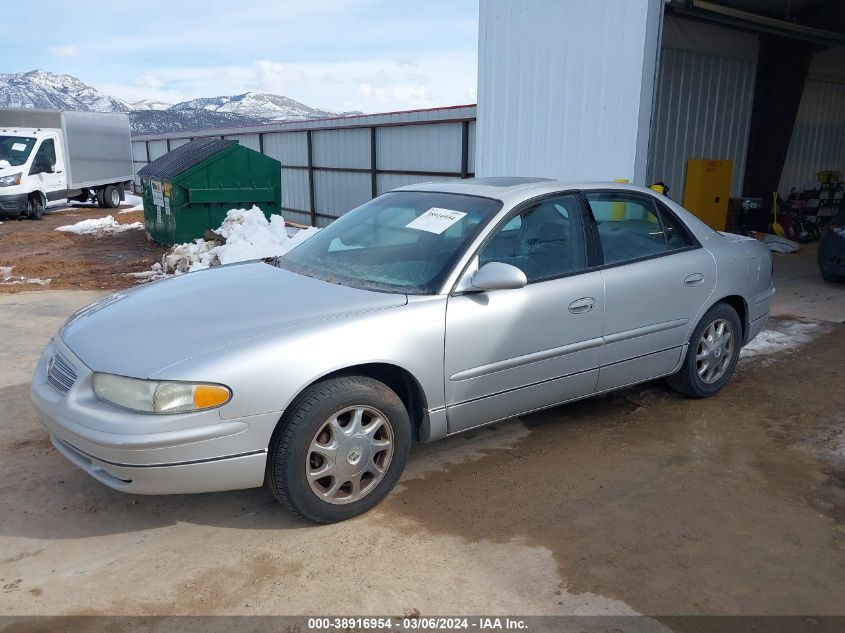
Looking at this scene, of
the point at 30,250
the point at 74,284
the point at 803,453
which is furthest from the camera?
the point at 30,250

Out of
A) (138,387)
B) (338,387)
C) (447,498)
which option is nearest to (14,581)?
(138,387)

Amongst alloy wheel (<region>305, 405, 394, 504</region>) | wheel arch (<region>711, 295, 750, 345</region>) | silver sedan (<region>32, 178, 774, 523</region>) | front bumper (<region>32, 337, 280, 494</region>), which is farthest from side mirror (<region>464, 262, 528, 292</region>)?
wheel arch (<region>711, 295, 750, 345</region>)

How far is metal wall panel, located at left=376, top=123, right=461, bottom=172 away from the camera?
12.1 m

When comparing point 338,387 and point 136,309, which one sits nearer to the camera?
point 338,387

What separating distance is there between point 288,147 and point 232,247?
9213mm

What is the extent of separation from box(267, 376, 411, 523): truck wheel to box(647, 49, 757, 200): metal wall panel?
33.6 ft

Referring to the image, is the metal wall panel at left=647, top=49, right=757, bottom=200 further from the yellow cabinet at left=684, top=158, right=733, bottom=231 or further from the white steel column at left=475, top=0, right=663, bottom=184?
the white steel column at left=475, top=0, right=663, bottom=184

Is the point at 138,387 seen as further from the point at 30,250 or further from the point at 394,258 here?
the point at 30,250

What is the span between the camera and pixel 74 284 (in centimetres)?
933

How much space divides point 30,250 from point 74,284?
4460mm

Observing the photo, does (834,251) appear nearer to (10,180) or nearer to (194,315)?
(194,315)

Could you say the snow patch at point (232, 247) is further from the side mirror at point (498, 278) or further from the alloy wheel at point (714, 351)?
the side mirror at point (498, 278)

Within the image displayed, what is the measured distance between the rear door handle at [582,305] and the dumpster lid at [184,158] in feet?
31.4

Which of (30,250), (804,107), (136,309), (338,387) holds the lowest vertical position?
(30,250)
